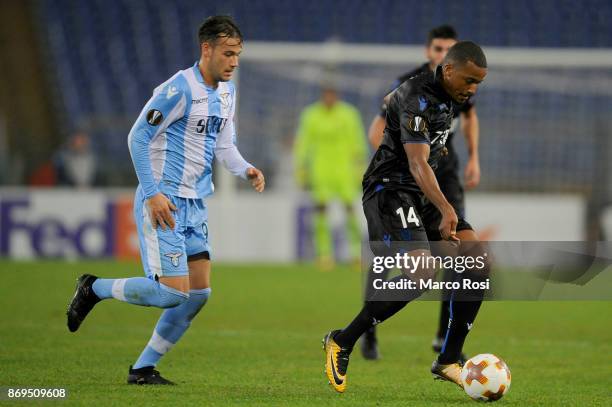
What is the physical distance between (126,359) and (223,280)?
596cm

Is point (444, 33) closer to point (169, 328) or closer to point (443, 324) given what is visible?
point (443, 324)

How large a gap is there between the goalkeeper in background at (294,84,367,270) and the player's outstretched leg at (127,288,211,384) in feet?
28.5

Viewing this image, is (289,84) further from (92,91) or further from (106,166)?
(92,91)

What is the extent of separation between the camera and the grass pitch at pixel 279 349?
5754 mm

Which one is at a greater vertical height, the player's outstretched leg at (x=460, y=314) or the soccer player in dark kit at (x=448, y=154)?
the soccer player in dark kit at (x=448, y=154)

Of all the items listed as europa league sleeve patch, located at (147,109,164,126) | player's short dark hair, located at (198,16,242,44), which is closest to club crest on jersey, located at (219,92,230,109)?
player's short dark hair, located at (198,16,242,44)

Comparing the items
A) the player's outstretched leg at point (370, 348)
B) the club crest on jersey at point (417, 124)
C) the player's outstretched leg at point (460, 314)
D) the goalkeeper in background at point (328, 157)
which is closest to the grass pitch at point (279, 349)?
the player's outstretched leg at point (370, 348)

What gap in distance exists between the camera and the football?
5520 mm

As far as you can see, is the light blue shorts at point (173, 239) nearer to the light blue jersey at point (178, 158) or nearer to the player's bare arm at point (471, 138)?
the light blue jersey at point (178, 158)

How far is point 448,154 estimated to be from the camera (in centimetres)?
746

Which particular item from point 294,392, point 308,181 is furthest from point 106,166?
point 294,392

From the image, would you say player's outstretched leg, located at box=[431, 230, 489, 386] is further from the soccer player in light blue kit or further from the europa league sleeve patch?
the europa league sleeve patch

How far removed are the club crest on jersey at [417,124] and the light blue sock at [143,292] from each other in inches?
60.3

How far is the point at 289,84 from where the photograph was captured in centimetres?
1800
